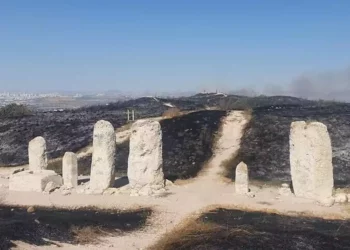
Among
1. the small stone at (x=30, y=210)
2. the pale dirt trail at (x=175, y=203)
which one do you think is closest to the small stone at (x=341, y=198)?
the pale dirt trail at (x=175, y=203)

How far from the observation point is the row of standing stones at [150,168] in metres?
27.2

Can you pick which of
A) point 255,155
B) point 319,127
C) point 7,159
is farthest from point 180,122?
point 319,127

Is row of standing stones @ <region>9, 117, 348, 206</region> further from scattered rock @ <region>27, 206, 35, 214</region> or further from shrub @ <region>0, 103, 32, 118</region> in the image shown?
shrub @ <region>0, 103, 32, 118</region>

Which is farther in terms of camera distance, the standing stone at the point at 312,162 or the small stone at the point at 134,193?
the small stone at the point at 134,193

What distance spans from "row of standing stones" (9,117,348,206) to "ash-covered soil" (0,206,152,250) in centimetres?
418

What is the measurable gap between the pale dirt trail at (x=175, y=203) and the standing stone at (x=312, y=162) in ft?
2.79

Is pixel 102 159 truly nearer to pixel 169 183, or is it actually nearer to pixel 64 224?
pixel 169 183

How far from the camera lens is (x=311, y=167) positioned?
2741 centimetres

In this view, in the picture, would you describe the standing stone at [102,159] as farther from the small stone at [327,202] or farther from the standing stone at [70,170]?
the small stone at [327,202]

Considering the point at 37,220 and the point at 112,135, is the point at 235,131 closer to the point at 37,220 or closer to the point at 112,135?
the point at 112,135

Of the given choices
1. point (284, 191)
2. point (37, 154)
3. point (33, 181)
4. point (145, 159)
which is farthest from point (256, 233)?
point (37, 154)

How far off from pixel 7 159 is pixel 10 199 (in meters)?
16.8

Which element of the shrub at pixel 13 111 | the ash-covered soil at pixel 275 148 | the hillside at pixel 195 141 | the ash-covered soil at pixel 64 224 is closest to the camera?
the ash-covered soil at pixel 64 224

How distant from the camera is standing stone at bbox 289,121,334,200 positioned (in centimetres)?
2714
